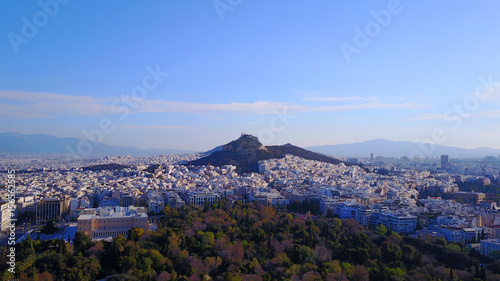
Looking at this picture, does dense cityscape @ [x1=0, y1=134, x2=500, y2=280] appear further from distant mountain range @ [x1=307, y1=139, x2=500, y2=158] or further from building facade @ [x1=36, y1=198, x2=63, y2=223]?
distant mountain range @ [x1=307, y1=139, x2=500, y2=158]

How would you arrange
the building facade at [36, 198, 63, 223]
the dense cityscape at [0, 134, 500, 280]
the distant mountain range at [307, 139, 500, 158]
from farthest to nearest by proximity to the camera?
the distant mountain range at [307, 139, 500, 158] < the building facade at [36, 198, 63, 223] < the dense cityscape at [0, 134, 500, 280]

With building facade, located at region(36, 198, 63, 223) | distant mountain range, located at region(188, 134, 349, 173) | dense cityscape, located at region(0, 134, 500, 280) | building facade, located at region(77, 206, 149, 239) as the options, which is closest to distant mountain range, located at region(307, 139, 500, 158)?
distant mountain range, located at region(188, 134, 349, 173)

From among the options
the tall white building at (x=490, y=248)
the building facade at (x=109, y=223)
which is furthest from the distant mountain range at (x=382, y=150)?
the building facade at (x=109, y=223)

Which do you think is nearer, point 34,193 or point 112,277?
point 112,277

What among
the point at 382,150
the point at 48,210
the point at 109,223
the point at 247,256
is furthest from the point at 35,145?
the point at 382,150

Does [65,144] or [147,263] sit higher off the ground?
[65,144]

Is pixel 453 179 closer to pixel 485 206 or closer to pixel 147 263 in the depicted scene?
pixel 485 206

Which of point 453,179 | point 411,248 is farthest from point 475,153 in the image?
point 411,248

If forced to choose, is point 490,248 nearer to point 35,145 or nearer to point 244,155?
point 244,155
